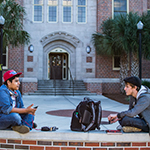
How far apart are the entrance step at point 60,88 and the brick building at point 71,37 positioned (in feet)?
4.09

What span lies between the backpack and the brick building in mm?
14259

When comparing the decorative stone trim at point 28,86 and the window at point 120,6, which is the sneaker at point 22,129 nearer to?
the decorative stone trim at point 28,86

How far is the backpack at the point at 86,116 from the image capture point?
3.13 metres

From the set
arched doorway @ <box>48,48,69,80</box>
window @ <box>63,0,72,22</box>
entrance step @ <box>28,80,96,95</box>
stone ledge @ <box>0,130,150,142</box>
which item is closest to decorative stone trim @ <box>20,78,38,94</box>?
entrance step @ <box>28,80,96,95</box>

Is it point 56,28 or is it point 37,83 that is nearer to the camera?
point 37,83

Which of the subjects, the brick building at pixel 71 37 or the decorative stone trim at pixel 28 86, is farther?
the brick building at pixel 71 37

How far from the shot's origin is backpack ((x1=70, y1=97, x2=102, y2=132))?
3.13m

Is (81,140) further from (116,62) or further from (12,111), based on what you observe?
(116,62)

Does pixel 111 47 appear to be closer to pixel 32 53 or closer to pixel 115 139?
pixel 32 53

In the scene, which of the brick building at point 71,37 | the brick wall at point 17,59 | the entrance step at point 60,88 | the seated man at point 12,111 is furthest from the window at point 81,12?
the seated man at point 12,111

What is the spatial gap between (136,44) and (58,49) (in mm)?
7398

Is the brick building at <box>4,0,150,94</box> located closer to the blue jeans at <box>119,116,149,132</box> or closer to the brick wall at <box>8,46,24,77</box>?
the brick wall at <box>8,46,24,77</box>

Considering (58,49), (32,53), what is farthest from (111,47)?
(32,53)

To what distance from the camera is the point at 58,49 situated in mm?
18125
